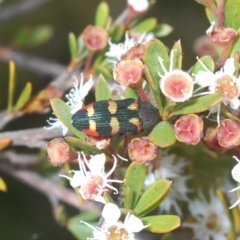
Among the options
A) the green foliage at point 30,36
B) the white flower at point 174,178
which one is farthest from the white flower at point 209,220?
the green foliage at point 30,36

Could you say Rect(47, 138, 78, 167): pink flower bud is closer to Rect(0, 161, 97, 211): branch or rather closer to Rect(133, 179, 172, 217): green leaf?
Rect(133, 179, 172, 217): green leaf

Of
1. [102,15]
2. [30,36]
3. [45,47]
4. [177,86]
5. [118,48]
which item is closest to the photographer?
[177,86]

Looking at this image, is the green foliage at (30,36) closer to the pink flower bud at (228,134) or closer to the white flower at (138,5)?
the white flower at (138,5)

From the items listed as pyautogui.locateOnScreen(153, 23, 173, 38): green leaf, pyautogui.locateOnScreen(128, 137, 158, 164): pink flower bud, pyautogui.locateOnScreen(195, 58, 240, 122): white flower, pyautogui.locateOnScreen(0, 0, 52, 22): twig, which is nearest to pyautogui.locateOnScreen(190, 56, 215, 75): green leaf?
pyautogui.locateOnScreen(195, 58, 240, 122): white flower

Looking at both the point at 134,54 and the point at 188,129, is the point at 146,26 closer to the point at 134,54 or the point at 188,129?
the point at 134,54

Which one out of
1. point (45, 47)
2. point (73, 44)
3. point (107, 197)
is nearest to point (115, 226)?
point (107, 197)

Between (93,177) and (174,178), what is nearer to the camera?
(93,177)
